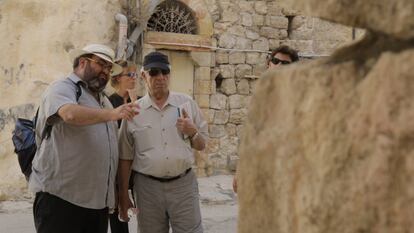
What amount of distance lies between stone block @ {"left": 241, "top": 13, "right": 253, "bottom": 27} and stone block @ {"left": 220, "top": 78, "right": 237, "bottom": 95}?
1012 millimetres

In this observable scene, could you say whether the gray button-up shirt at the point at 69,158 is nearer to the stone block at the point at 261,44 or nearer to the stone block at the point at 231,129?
the stone block at the point at 231,129

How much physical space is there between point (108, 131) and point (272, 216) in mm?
2291

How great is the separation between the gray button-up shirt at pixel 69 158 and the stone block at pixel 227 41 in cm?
686

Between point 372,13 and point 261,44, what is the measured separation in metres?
9.47

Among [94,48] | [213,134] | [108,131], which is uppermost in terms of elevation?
[94,48]

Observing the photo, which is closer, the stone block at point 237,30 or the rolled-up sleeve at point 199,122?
the rolled-up sleeve at point 199,122

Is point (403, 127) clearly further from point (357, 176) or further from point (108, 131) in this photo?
point (108, 131)

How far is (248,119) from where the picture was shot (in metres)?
1.34

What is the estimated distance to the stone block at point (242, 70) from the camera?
402 inches

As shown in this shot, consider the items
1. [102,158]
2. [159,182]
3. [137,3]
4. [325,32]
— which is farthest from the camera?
[325,32]

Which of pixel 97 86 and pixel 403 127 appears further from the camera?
pixel 97 86

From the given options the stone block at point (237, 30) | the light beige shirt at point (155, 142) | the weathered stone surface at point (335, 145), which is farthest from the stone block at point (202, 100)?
the weathered stone surface at point (335, 145)

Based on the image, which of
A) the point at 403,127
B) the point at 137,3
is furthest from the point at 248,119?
the point at 137,3

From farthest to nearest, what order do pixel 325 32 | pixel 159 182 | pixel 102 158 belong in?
pixel 325 32 → pixel 159 182 → pixel 102 158
